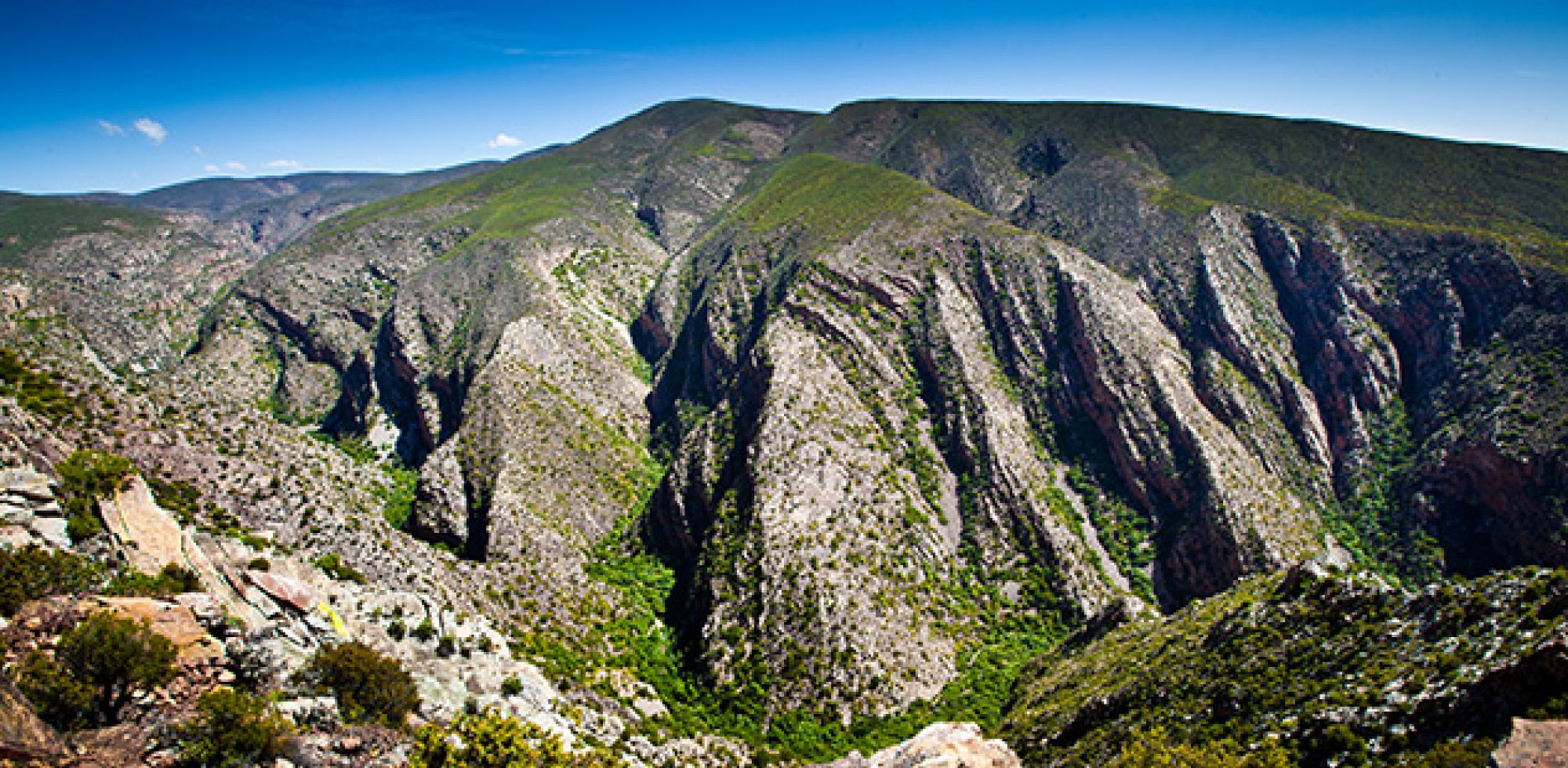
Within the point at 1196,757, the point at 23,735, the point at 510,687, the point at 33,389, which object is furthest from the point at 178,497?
the point at 1196,757

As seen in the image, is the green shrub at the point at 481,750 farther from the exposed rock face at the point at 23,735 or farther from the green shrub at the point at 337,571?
the green shrub at the point at 337,571

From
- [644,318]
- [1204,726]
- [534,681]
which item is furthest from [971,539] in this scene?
[644,318]

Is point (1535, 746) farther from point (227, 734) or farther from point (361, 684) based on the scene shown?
point (361, 684)

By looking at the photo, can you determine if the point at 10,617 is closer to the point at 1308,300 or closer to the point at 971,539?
the point at 971,539

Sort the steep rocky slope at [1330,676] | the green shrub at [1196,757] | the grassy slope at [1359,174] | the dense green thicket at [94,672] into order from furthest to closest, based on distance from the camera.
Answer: the grassy slope at [1359,174] → the green shrub at [1196,757] → the steep rocky slope at [1330,676] → the dense green thicket at [94,672]

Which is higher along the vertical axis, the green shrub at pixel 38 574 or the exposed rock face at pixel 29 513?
the exposed rock face at pixel 29 513

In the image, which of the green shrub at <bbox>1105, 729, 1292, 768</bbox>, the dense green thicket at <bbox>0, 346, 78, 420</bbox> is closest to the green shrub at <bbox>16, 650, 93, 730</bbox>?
the dense green thicket at <bbox>0, 346, 78, 420</bbox>

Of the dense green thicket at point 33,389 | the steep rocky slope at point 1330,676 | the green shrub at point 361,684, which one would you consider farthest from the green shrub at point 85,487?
the steep rocky slope at point 1330,676

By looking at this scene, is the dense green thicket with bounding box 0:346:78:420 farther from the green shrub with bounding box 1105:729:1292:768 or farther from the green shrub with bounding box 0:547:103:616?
the green shrub with bounding box 1105:729:1292:768
